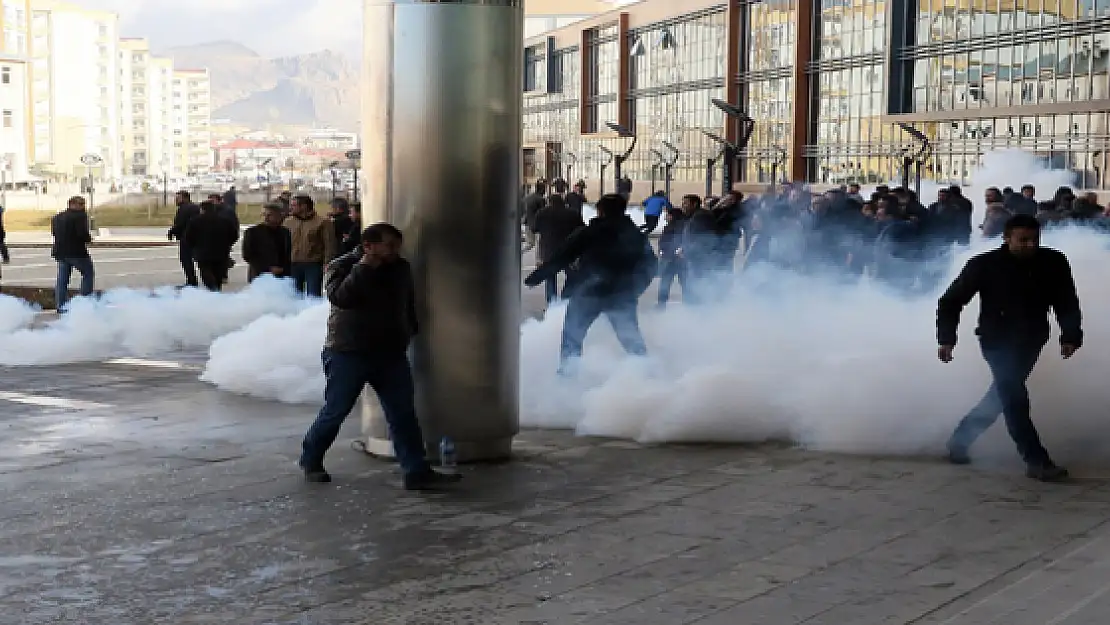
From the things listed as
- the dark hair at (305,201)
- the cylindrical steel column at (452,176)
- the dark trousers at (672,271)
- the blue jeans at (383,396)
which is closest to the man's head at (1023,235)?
the cylindrical steel column at (452,176)

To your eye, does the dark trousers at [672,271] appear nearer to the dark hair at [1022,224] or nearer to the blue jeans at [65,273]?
the blue jeans at [65,273]

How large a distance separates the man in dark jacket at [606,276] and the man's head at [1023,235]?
13.7 feet

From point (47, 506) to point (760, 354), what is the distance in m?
5.30

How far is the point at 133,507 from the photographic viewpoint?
7.50m

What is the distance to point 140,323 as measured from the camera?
15.4m

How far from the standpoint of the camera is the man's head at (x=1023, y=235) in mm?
8523

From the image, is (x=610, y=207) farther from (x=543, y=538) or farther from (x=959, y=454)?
(x=543, y=538)

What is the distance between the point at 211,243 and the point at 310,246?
2484mm

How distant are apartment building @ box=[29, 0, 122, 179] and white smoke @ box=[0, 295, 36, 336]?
11842cm

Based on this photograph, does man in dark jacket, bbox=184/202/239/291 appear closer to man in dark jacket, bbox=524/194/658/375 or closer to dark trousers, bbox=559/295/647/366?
man in dark jacket, bbox=524/194/658/375

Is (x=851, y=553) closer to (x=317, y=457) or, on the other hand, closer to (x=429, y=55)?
(x=317, y=457)

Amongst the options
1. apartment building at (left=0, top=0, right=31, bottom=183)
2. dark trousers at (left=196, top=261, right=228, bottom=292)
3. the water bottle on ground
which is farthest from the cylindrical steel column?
apartment building at (left=0, top=0, right=31, bottom=183)

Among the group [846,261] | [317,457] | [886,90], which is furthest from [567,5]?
[317,457]

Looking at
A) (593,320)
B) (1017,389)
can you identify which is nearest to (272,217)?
(593,320)
